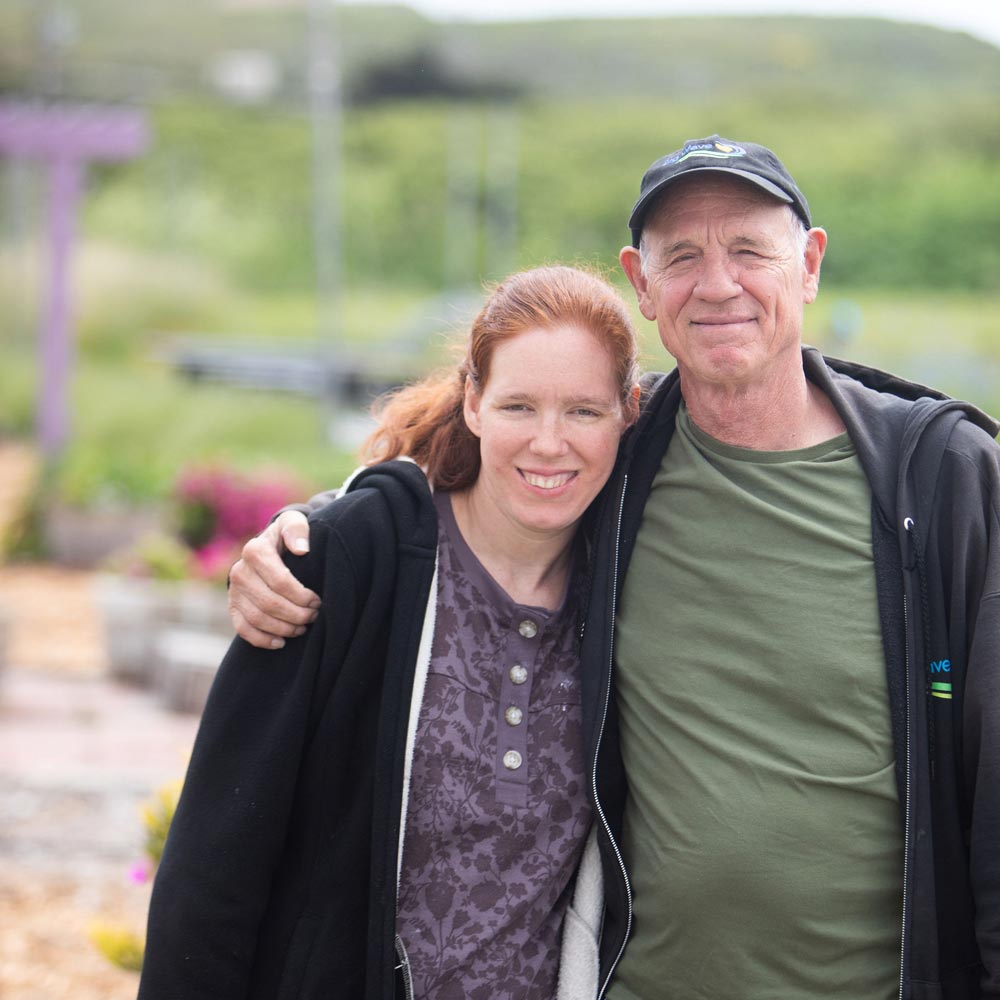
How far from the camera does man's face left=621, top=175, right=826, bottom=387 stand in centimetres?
243

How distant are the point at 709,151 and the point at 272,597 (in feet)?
3.67

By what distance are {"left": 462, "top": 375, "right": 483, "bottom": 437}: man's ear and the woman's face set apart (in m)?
0.04

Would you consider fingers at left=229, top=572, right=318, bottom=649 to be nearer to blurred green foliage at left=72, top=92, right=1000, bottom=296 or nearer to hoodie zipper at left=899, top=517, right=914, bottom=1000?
hoodie zipper at left=899, top=517, right=914, bottom=1000

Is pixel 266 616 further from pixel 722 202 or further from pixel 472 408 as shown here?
pixel 722 202

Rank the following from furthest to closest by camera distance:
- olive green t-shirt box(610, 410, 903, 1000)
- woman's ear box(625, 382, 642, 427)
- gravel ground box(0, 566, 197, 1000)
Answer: gravel ground box(0, 566, 197, 1000)
woman's ear box(625, 382, 642, 427)
olive green t-shirt box(610, 410, 903, 1000)

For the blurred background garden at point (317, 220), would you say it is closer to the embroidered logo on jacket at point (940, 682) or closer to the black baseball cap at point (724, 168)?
the black baseball cap at point (724, 168)

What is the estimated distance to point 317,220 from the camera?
36.1 meters

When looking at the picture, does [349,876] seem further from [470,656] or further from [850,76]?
[850,76]

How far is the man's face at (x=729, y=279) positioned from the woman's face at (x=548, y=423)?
172 mm

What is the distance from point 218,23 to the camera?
2791 cm

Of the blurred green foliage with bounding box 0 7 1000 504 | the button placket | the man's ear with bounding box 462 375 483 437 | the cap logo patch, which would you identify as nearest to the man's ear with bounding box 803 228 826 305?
the cap logo patch

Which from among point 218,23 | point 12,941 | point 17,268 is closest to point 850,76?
point 218,23

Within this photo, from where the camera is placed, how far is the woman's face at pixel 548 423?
2.40 m

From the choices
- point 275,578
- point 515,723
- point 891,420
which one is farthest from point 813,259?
point 275,578
